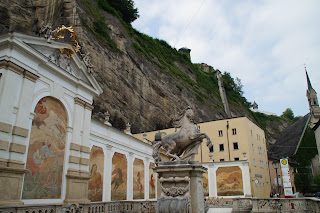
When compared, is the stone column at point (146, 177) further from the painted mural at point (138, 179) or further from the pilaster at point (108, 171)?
the pilaster at point (108, 171)

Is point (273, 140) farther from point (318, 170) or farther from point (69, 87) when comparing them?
point (69, 87)

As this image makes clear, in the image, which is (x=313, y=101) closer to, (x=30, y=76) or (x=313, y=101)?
(x=313, y=101)

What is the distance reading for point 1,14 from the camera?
2352 centimetres

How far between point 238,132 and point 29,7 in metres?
29.9

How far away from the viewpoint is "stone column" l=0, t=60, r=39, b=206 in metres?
11.2

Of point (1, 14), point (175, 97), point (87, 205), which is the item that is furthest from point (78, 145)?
point (175, 97)

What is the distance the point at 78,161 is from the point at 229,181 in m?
21.1

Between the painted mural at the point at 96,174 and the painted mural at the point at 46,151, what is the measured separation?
350 cm

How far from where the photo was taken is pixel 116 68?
105 feet

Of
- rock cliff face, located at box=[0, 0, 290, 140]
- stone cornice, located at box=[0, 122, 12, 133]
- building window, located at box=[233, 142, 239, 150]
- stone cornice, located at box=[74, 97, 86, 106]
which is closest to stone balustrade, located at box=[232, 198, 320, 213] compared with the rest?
stone cornice, located at box=[74, 97, 86, 106]

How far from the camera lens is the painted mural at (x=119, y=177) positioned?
66.5 ft

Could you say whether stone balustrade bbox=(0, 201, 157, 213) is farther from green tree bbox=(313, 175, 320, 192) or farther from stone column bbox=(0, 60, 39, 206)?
green tree bbox=(313, 175, 320, 192)

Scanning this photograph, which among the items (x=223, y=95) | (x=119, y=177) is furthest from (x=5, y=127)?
(x=223, y=95)

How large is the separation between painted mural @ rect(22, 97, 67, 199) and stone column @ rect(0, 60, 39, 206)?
0.53 metres
